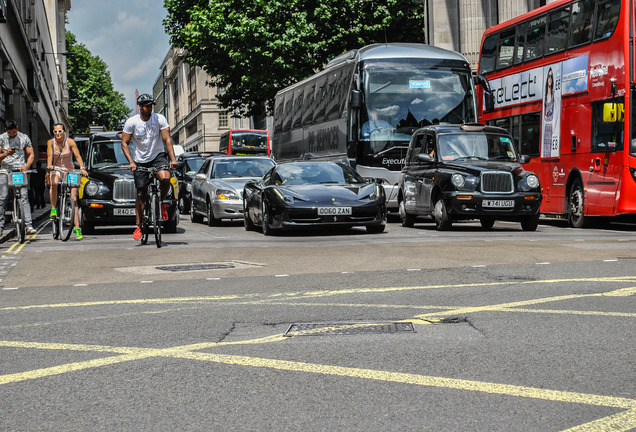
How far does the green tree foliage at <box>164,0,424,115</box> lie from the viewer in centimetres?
3759

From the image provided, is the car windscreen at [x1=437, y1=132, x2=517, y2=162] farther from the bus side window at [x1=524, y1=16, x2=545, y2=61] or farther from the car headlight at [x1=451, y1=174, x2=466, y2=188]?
the bus side window at [x1=524, y1=16, x2=545, y2=61]

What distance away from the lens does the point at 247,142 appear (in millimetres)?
56750

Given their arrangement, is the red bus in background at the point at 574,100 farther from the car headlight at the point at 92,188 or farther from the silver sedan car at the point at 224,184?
the car headlight at the point at 92,188

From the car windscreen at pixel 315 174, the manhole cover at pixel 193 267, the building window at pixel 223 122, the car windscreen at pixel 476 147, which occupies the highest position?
the building window at pixel 223 122

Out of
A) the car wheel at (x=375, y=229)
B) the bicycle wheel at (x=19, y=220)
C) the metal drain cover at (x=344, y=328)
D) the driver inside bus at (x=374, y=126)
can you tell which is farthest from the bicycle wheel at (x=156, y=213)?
the driver inside bus at (x=374, y=126)

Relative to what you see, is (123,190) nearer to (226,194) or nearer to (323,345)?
(226,194)

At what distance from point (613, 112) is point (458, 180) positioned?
119 inches

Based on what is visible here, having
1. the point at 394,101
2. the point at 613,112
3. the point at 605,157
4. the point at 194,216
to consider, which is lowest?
the point at 194,216

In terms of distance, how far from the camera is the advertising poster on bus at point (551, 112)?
19.8 m

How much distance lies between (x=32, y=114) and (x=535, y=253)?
1462 inches

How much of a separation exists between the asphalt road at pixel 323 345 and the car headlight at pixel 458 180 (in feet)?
19.0

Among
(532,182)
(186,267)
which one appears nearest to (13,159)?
(186,267)

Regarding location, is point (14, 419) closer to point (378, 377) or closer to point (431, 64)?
point (378, 377)

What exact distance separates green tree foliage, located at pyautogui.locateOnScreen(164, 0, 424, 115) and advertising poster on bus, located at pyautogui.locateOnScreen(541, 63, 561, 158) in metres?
18.3
